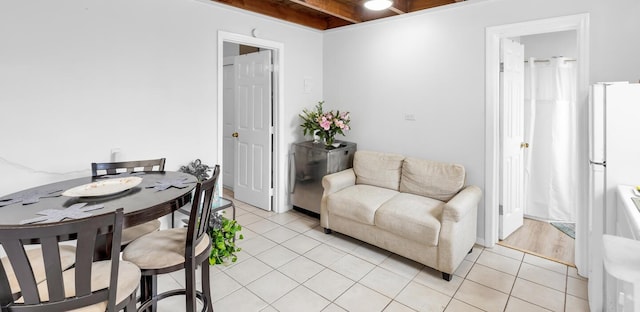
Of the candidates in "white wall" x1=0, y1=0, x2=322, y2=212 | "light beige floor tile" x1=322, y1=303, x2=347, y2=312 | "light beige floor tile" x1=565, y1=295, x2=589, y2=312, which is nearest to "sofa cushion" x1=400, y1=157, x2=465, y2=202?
"light beige floor tile" x1=565, y1=295, x2=589, y2=312

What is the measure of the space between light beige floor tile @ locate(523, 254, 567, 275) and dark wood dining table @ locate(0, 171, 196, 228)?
2.92 m

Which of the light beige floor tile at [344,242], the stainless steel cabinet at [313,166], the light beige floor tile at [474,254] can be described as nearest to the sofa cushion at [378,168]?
the stainless steel cabinet at [313,166]

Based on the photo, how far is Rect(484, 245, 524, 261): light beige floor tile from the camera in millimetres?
2903

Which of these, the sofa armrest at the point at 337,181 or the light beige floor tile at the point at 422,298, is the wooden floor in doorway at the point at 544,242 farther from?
the sofa armrest at the point at 337,181

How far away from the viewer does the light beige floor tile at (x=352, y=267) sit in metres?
2.62

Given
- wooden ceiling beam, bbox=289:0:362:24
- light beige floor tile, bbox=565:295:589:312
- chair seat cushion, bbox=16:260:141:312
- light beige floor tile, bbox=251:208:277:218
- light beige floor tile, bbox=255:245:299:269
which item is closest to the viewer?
chair seat cushion, bbox=16:260:141:312

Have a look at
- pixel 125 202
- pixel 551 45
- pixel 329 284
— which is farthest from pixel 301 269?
pixel 551 45

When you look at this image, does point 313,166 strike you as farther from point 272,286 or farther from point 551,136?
point 551,136

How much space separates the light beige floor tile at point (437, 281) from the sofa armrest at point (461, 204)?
0.49 m

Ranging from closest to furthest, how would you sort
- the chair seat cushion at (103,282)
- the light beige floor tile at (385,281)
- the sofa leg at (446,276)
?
1. the chair seat cushion at (103,282)
2. the light beige floor tile at (385,281)
3. the sofa leg at (446,276)

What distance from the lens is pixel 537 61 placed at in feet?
12.3

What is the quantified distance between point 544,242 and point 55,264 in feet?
12.7

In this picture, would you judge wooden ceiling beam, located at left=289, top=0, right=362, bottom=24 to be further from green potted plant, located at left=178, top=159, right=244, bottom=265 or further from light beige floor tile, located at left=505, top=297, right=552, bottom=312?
light beige floor tile, located at left=505, top=297, right=552, bottom=312

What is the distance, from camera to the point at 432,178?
314 centimetres
